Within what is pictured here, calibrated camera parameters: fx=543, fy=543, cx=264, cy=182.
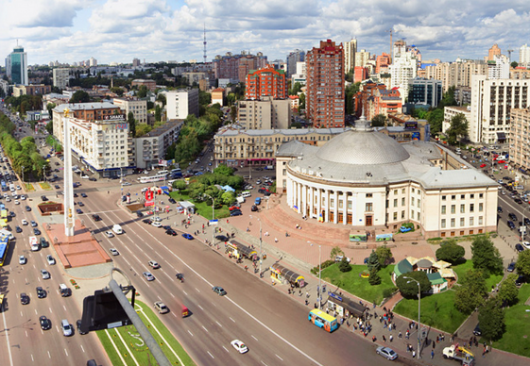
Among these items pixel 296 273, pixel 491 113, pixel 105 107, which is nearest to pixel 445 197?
pixel 296 273

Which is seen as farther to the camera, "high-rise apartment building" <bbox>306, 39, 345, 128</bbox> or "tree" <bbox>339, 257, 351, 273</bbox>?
"high-rise apartment building" <bbox>306, 39, 345, 128</bbox>

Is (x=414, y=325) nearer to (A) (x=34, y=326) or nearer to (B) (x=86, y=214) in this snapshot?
(A) (x=34, y=326)

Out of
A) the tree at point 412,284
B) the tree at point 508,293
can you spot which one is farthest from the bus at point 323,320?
the tree at point 508,293

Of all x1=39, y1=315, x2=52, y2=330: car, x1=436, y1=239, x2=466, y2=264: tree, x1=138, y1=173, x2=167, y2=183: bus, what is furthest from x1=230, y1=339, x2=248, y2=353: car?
x1=138, y1=173, x2=167, y2=183: bus

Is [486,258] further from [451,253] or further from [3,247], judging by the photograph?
[3,247]

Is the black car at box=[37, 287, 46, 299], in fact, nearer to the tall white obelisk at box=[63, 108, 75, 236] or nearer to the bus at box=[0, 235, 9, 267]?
the bus at box=[0, 235, 9, 267]

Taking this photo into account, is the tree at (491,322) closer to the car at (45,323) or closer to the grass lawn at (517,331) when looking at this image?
the grass lawn at (517,331)
